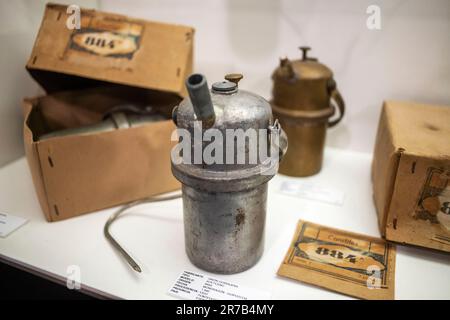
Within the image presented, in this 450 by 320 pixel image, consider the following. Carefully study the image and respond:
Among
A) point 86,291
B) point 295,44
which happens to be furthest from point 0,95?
point 295,44

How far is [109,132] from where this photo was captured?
0.97 metres

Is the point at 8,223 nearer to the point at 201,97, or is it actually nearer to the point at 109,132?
the point at 109,132

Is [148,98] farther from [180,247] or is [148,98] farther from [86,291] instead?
[86,291]

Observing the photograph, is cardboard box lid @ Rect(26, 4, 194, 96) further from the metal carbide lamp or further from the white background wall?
the metal carbide lamp

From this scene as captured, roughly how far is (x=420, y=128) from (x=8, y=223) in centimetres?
106

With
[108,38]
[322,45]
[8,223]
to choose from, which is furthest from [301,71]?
[8,223]

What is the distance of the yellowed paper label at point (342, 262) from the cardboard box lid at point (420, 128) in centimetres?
25

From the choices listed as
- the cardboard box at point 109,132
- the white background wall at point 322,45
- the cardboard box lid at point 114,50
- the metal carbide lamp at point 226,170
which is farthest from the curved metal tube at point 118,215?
the white background wall at point 322,45

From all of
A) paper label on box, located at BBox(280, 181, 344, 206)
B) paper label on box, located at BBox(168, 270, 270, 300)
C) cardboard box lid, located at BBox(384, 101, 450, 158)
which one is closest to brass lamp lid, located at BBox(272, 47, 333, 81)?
cardboard box lid, located at BBox(384, 101, 450, 158)

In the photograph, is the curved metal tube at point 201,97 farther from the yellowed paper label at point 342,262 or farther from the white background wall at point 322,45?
the white background wall at point 322,45

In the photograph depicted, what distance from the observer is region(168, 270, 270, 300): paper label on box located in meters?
0.76

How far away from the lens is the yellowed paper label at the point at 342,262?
2.58 ft

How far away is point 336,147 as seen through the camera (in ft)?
4.70

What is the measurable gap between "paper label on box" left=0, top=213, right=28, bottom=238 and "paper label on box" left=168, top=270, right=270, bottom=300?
0.46 meters
